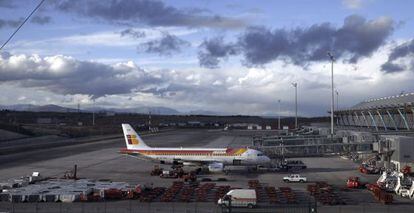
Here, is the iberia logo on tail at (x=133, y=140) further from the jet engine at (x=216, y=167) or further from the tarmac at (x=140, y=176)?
the jet engine at (x=216, y=167)

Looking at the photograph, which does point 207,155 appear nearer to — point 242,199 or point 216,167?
point 216,167

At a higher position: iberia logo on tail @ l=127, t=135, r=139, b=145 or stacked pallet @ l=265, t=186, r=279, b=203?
iberia logo on tail @ l=127, t=135, r=139, b=145

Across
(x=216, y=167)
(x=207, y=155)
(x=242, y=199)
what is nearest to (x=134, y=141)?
(x=207, y=155)

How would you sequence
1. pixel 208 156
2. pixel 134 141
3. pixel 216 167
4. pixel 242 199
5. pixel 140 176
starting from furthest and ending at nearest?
1. pixel 134 141
2. pixel 208 156
3. pixel 216 167
4. pixel 140 176
5. pixel 242 199

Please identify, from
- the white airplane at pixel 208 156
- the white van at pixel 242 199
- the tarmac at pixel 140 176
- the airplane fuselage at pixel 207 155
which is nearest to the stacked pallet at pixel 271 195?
the tarmac at pixel 140 176

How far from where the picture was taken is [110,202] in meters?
49.9

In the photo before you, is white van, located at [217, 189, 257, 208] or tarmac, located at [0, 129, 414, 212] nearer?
white van, located at [217, 189, 257, 208]

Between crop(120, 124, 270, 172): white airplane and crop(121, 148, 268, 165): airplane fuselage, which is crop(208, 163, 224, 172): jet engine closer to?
crop(120, 124, 270, 172): white airplane

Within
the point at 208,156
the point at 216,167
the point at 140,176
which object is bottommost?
the point at 140,176

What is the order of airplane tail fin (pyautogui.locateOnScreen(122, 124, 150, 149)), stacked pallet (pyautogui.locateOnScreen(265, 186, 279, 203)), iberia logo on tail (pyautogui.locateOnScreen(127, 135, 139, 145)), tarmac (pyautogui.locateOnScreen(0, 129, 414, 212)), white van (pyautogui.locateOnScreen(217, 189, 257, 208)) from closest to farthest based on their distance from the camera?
white van (pyautogui.locateOnScreen(217, 189, 257, 208))
tarmac (pyautogui.locateOnScreen(0, 129, 414, 212))
stacked pallet (pyautogui.locateOnScreen(265, 186, 279, 203))
airplane tail fin (pyautogui.locateOnScreen(122, 124, 150, 149))
iberia logo on tail (pyautogui.locateOnScreen(127, 135, 139, 145))

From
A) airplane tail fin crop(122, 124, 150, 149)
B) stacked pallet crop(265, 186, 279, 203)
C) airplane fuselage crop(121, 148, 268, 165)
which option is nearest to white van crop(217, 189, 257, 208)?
stacked pallet crop(265, 186, 279, 203)

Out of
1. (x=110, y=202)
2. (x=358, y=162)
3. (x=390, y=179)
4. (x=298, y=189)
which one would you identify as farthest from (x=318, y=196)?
(x=358, y=162)

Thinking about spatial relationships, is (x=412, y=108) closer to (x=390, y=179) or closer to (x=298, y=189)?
(x=390, y=179)

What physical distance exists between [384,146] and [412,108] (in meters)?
21.9
